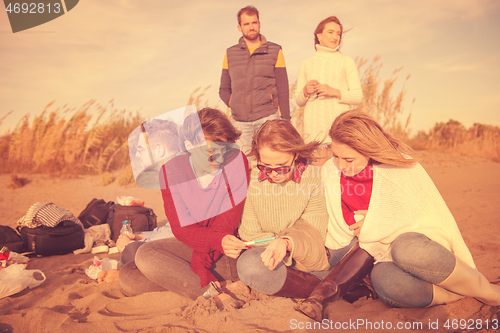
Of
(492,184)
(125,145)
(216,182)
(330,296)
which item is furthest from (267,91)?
(125,145)

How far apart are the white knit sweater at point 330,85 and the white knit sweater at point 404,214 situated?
1.51 metres

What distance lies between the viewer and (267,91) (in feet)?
13.1

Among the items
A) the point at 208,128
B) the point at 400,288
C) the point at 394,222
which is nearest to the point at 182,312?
the point at 208,128

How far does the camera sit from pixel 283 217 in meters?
2.23

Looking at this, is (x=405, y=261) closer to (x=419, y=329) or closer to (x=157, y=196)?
(x=419, y=329)

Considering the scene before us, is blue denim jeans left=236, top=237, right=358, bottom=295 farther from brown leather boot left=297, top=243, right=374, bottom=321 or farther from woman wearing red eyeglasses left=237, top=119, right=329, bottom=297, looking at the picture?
brown leather boot left=297, top=243, right=374, bottom=321

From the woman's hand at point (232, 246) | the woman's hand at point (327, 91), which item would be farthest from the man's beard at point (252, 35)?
the woman's hand at point (232, 246)

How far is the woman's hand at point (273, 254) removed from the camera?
1.88 metres

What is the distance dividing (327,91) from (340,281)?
2.16 m

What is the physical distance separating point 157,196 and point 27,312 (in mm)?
4450

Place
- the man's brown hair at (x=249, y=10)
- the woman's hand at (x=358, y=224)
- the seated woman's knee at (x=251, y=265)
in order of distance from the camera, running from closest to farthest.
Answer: the seated woman's knee at (x=251, y=265), the woman's hand at (x=358, y=224), the man's brown hair at (x=249, y=10)

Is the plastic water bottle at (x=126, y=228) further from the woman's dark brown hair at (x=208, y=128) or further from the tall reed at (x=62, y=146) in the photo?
the tall reed at (x=62, y=146)

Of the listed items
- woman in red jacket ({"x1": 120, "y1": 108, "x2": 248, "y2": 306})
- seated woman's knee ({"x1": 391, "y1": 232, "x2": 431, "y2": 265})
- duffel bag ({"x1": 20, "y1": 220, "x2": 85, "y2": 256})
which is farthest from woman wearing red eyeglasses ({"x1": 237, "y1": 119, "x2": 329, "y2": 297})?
duffel bag ({"x1": 20, "y1": 220, "x2": 85, "y2": 256})

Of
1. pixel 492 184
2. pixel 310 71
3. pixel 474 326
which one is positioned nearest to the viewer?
pixel 474 326
